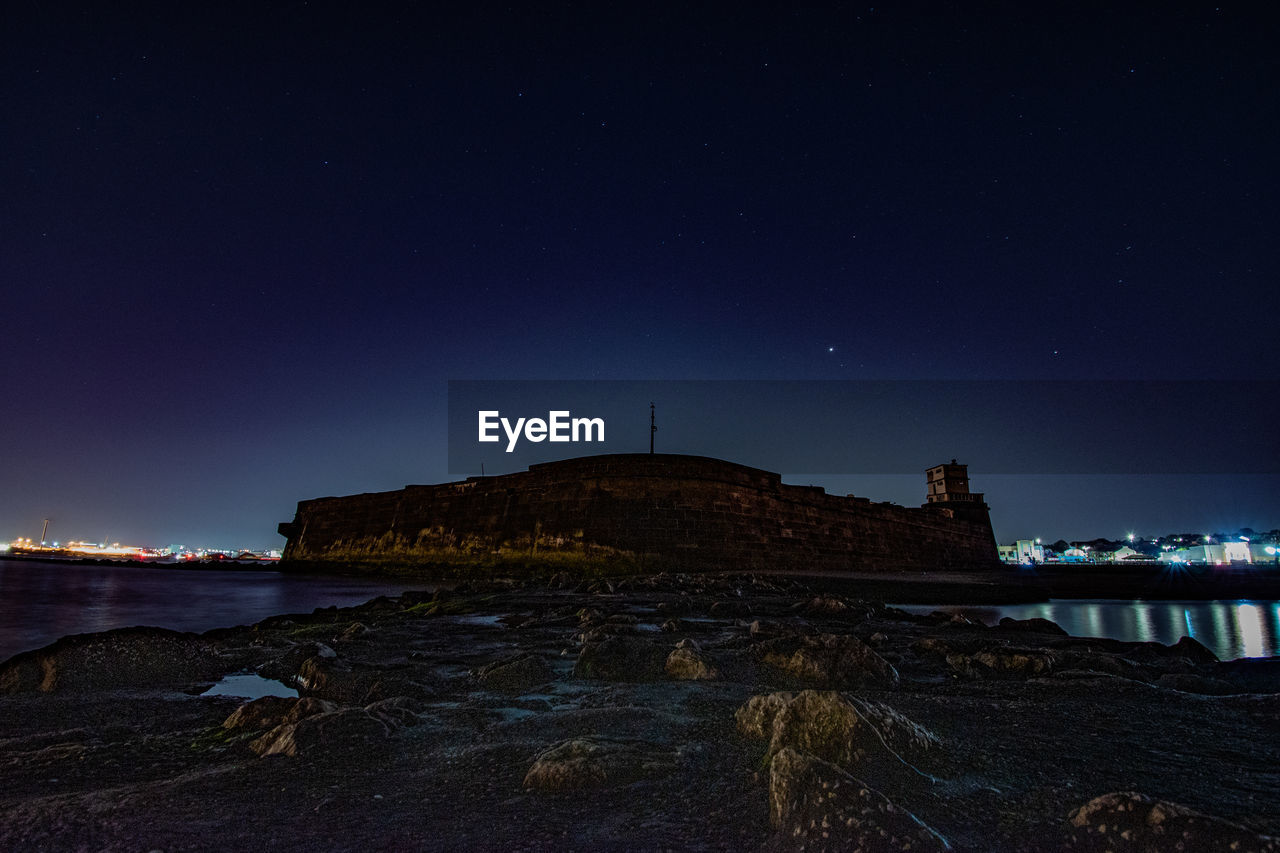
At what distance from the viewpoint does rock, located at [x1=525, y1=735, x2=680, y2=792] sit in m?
1.65

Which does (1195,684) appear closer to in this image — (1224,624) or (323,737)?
(323,737)

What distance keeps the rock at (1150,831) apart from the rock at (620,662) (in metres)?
2.18

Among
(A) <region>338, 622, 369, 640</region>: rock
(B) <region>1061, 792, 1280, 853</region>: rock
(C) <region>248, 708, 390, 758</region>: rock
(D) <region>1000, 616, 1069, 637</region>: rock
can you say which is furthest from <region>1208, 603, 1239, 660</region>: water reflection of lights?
(A) <region>338, 622, 369, 640</region>: rock

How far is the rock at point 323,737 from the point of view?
1.93m

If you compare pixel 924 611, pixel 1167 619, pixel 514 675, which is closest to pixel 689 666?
pixel 514 675

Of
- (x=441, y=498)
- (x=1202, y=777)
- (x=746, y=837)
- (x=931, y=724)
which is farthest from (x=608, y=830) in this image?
(x=441, y=498)

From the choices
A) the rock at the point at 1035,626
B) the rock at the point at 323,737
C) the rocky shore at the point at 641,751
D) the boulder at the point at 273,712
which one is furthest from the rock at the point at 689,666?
the rock at the point at 1035,626

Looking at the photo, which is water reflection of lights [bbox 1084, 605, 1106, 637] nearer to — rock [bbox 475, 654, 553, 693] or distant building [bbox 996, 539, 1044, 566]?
rock [bbox 475, 654, 553, 693]

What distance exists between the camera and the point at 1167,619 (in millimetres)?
8461

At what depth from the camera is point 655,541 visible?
60.8ft

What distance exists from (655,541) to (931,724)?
16.5 m

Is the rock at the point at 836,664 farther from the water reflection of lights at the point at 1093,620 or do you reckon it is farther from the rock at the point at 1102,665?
the water reflection of lights at the point at 1093,620

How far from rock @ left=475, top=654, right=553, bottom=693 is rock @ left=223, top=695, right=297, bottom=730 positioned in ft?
3.21

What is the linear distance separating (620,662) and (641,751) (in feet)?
4.74
